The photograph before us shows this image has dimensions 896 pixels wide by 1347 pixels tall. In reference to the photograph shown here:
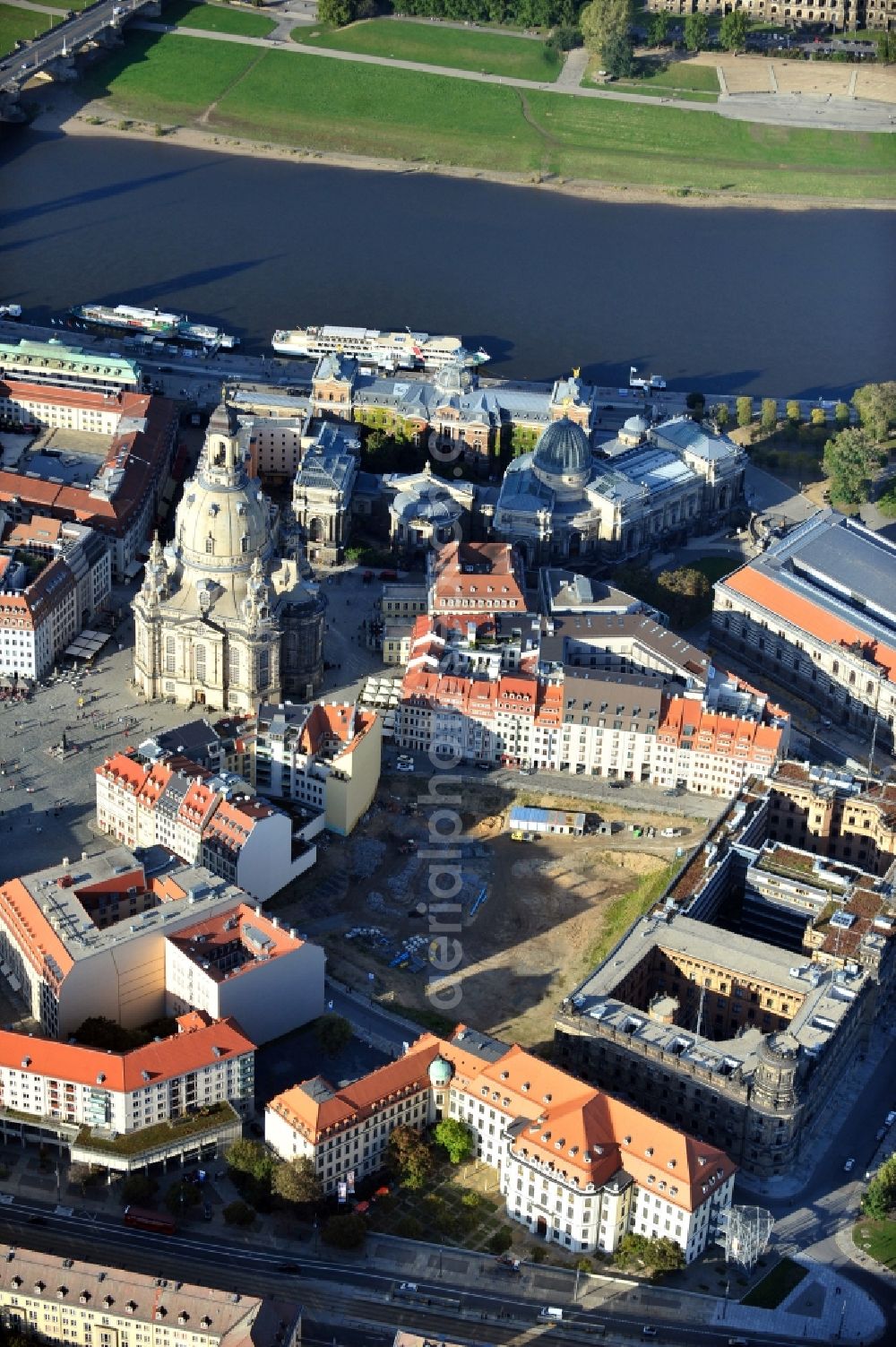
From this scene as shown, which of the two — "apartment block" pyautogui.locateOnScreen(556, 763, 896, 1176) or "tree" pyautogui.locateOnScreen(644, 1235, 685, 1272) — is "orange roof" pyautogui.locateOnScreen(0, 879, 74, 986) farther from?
"tree" pyautogui.locateOnScreen(644, 1235, 685, 1272)

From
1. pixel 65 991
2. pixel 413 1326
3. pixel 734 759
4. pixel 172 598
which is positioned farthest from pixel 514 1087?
pixel 172 598

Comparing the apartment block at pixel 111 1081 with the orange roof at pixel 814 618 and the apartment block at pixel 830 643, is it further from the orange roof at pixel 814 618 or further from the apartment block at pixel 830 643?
the orange roof at pixel 814 618

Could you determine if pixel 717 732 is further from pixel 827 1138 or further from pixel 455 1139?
pixel 455 1139

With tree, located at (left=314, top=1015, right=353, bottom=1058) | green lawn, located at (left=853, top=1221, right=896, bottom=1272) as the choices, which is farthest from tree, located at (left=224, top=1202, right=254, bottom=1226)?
green lawn, located at (left=853, top=1221, right=896, bottom=1272)

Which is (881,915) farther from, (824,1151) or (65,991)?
(65,991)

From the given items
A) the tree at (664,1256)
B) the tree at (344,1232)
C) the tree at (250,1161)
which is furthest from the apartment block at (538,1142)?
the tree at (344,1232)

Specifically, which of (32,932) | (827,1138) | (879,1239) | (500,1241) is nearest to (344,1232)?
(500,1241)
